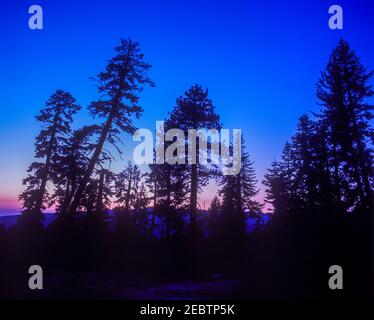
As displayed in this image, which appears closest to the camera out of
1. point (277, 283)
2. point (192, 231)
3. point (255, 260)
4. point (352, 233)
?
point (277, 283)

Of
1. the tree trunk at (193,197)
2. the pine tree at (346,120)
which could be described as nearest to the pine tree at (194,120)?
the tree trunk at (193,197)

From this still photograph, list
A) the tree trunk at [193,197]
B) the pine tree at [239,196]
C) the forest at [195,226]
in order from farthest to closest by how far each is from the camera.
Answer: the pine tree at [239,196] → the tree trunk at [193,197] → the forest at [195,226]

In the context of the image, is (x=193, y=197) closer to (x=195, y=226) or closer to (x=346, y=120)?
(x=195, y=226)

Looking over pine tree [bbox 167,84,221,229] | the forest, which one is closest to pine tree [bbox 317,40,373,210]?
the forest

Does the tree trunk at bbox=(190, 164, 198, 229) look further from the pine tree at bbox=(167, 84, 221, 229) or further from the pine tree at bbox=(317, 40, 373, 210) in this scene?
the pine tree at bbox=(317, 40, 373, 210)

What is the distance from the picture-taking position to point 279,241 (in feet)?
39.4

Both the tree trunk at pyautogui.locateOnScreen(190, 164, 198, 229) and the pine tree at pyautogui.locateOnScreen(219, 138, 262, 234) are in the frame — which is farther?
the pine tree at pyautogui.locateOnScreen(219, 138, 262, 234)

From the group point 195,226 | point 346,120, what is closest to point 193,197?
point 195,226

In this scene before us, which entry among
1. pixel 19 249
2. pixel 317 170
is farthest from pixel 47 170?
pixel 317 170

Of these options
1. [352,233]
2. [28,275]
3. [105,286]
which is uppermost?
[352,233]

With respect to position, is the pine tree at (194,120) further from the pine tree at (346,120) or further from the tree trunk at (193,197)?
the pine tree at (346,120)

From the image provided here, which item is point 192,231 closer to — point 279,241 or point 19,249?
point 279,241

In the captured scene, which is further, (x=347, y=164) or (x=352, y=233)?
(x=347, y=164)
